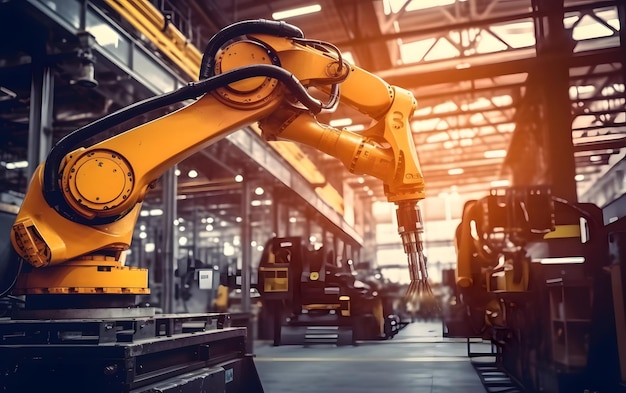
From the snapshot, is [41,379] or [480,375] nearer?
[41,379]

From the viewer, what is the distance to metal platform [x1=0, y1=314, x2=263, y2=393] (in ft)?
7.86

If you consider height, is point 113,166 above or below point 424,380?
above

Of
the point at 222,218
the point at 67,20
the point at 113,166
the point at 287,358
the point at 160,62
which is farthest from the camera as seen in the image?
the point at 222,218

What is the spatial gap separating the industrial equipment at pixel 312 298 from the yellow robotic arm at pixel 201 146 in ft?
18.6

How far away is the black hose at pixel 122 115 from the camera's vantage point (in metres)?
2.90

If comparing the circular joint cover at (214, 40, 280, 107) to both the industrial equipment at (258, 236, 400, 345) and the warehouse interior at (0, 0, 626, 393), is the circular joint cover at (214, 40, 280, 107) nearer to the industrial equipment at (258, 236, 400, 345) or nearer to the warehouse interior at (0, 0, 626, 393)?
the warehouse interior at (0, 0, 626, 393)

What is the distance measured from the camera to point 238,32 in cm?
321

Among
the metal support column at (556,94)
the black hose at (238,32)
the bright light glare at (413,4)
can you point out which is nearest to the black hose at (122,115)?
the black hose at (238,32)

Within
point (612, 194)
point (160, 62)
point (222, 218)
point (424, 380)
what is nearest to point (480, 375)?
point (424, 380)

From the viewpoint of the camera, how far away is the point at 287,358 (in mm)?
8391

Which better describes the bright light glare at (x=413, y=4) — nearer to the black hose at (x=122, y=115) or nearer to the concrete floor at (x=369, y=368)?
the concrete floor at (x=369, y=368)

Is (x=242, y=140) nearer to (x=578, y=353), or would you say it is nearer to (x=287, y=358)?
(x=287, y=358)

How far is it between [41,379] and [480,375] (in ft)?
16.5

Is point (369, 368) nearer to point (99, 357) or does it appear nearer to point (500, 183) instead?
point (99, 357)
